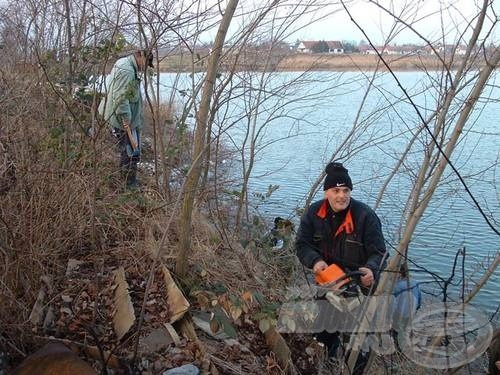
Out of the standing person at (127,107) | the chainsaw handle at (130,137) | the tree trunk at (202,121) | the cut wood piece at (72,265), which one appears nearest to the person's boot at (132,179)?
the standing person at (127,107)

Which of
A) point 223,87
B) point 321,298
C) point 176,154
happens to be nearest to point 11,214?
point 321,298

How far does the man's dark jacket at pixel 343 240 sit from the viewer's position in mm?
3820

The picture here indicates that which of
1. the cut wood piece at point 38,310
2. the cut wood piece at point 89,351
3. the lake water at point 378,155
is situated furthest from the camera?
the lake water at point 378,155

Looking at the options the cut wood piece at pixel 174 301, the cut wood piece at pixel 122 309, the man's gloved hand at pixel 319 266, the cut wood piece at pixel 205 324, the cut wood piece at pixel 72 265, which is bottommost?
the cut wood piece at pixel 205 324

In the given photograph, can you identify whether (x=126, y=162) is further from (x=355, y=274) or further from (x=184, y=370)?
(x=355, y=274)

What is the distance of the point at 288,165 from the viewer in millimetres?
10820

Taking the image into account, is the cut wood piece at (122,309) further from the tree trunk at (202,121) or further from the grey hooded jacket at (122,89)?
the grey hooded jacket at (122,89)

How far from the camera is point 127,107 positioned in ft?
18.4

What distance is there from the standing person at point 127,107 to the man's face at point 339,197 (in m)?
1.66

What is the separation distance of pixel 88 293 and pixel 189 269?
81 cm

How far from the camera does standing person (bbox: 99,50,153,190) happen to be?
4.68 meters

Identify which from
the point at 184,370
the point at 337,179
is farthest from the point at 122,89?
the point at 184,370

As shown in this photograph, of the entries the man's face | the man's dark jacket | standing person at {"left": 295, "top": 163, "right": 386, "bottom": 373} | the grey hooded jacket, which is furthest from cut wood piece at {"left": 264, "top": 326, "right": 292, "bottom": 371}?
the grey hooded jacket

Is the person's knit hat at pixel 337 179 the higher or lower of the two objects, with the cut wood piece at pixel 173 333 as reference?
higher
